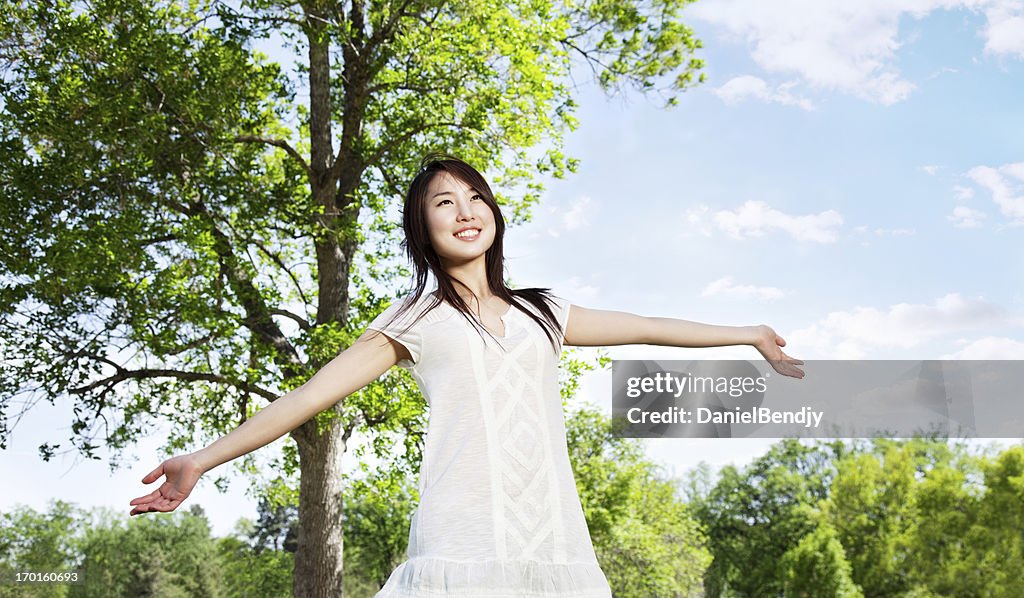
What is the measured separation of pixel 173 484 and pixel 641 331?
3.76ft

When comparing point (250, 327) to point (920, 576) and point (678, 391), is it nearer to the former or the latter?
point (678, 391)

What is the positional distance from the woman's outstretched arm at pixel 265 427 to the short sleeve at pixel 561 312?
443 millimetres

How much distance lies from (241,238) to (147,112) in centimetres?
162

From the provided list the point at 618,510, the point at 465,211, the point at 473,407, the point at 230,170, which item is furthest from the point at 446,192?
the point at 618,510

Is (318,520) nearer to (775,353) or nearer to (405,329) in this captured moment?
(775,353)

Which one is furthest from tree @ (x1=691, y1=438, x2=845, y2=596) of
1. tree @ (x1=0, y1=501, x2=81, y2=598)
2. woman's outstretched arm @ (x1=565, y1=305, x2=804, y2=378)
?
woman's outstretched arm @ (x1=565, y1=305, x2=804, y2=378)

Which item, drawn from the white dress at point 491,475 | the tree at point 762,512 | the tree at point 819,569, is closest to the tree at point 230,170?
the white dress at point 491,475

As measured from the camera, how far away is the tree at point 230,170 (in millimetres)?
8914

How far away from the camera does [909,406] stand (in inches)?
1248

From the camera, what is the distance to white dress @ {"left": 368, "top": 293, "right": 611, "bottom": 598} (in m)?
1.79

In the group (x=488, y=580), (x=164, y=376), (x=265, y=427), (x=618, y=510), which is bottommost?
(x=488, y=580)

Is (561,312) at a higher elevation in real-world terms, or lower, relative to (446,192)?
lower

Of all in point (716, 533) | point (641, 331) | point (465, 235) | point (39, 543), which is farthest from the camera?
point (716, 533)

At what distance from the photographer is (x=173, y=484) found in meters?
1.90
